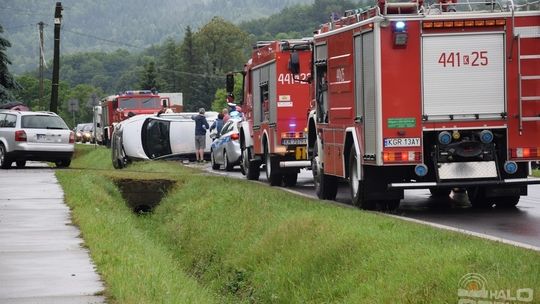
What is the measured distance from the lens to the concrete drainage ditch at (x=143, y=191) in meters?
25.4

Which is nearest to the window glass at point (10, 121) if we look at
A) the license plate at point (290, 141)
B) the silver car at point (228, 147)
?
the silver car at point (228, 147)

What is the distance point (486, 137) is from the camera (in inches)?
656

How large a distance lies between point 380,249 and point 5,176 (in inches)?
758

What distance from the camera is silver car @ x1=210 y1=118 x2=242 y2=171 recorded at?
32531 millimetres

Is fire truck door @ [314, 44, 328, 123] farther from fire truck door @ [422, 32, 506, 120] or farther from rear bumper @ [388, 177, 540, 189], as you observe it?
rear bumper @ [388, 177, 540, 189]

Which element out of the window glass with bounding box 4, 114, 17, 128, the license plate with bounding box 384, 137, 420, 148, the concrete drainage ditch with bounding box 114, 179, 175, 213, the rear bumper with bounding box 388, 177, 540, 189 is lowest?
the concrete drainage ditch with bounding box 114, 179, 175, 213

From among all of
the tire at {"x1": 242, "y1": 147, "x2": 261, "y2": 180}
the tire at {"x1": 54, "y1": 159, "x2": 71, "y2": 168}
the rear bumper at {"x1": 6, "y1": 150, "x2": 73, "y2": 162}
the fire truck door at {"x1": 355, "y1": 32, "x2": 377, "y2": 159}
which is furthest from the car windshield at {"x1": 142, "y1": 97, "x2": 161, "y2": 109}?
the fire truck door at {"x1": 355, "y1": 32, "x2": 377, "y2": 159}

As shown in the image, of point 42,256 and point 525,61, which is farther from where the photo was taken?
point 525,61

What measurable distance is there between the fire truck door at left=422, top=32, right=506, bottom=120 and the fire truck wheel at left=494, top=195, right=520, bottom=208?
1705mm

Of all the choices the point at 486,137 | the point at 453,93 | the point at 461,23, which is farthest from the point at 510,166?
the point at 461,23

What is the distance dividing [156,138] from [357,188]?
19615 millimetres

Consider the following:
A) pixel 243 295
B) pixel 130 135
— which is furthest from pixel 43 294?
pixel 130 135

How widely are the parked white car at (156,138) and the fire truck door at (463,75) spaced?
20.4 meters

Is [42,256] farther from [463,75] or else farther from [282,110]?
[282,110]
